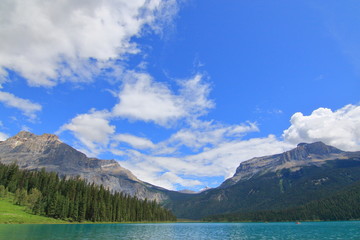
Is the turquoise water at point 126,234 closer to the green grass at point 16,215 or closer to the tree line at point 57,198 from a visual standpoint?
the green grass at point 16,215

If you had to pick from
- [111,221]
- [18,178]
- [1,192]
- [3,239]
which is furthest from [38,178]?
[3,239]

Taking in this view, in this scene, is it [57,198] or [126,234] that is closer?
[126,234]

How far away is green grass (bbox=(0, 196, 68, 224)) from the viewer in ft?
366

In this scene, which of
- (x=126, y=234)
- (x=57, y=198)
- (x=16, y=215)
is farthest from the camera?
(x=57, y=198)

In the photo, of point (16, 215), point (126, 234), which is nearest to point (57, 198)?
point (16, 215)

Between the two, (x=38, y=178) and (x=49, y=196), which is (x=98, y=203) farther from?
(x=38, y=178)

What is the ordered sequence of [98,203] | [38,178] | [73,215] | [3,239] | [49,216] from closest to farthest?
[3,239] < [49,216] < [73,215] < [98,203] < [38,178]

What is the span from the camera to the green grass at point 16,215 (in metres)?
112

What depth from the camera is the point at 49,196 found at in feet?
490

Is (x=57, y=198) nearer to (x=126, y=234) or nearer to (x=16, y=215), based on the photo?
(x=16, y=215)

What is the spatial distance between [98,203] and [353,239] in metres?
158

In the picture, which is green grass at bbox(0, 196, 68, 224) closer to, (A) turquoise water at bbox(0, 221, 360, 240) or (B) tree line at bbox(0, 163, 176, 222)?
(B) tree line at bbox(0, 163, 176, 222)

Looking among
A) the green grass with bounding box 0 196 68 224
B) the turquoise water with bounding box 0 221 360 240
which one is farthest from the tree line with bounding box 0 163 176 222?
the turquoise water with bounding box 0 221 360 240

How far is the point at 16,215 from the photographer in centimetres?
11862
